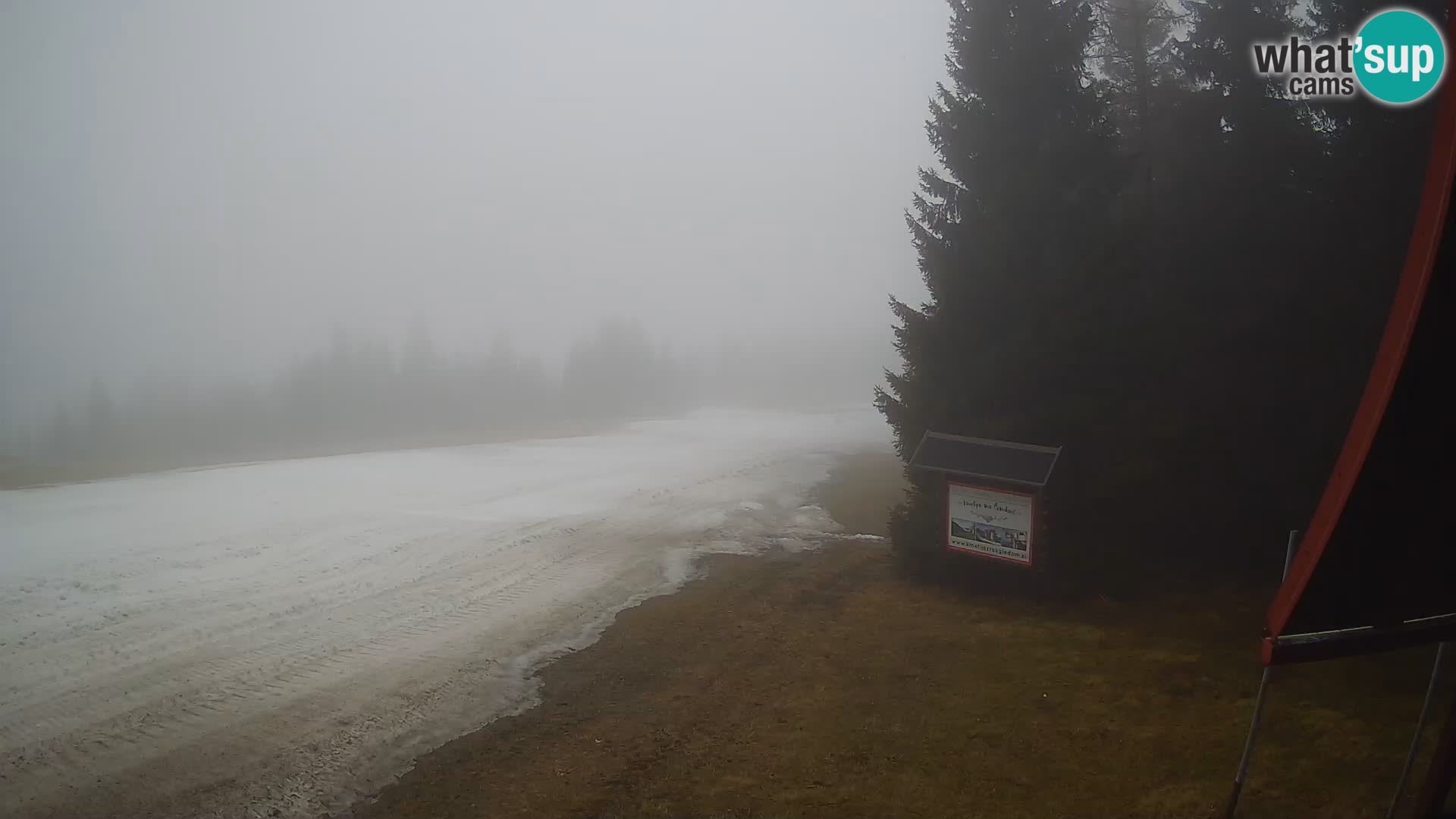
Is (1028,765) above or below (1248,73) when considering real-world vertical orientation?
below

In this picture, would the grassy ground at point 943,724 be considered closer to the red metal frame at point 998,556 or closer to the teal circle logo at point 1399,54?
the red metal frame at point 998,556

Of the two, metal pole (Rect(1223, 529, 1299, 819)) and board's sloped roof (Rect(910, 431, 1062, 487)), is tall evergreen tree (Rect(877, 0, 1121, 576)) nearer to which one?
board's sloped roof (Rect(910, 431, 1062, 487))

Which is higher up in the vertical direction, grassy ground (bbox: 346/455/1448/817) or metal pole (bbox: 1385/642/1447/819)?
metal pole (bbox: 1385/642/1447/819)

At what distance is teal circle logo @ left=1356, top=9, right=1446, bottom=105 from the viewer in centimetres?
425

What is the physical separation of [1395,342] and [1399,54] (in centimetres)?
355

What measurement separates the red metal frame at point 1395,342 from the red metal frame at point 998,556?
27.7 feet

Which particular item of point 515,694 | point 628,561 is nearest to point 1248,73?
point 628,561

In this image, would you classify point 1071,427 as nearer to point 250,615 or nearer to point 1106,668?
point 1106,668

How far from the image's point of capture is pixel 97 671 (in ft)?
30.1

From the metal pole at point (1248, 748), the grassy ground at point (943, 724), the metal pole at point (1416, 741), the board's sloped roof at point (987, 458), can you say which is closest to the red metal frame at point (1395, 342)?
the metal pole at point (1416, 741)

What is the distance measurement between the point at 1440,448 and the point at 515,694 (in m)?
8.90

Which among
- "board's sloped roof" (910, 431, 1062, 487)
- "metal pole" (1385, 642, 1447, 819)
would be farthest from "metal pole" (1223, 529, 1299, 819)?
"board's sloped roof" (910, 431, 1062, 487)

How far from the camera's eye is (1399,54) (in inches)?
171

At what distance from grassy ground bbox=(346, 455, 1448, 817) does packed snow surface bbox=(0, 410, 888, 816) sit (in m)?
1.25
